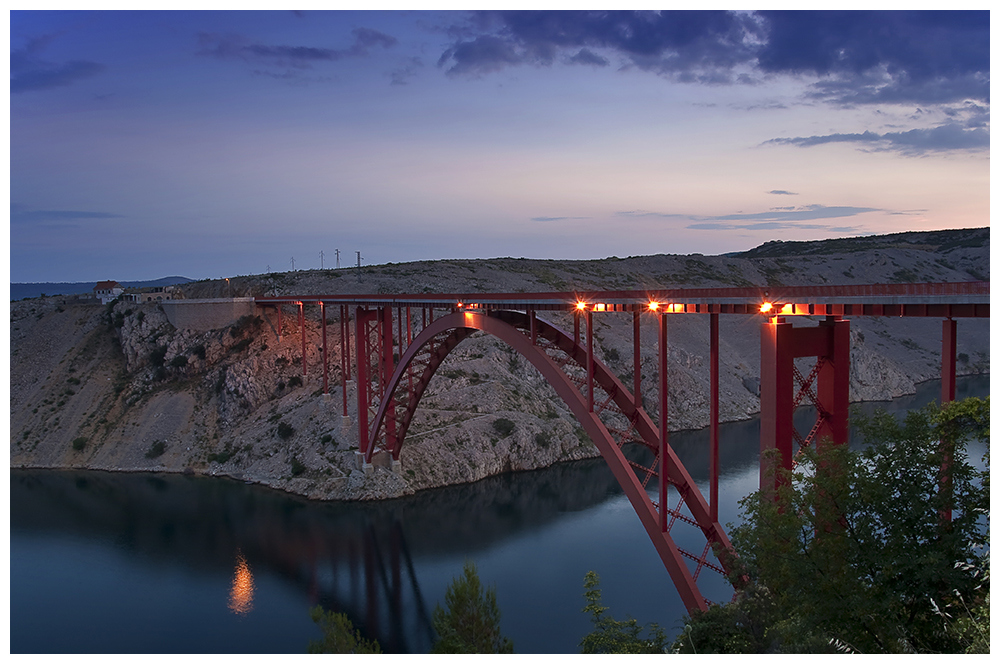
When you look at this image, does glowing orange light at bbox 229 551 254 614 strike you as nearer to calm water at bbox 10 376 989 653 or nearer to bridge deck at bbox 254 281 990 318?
calm water at bbox 10 376 989 653

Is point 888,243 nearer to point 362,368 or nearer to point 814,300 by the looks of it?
point 362,368

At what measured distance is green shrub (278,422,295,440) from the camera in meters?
45.2

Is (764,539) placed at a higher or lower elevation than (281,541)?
higher

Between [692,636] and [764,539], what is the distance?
2.33 meters

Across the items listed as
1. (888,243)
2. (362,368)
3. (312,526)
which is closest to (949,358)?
(312,526)

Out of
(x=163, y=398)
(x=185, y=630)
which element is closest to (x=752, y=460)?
(x=185, y=630)

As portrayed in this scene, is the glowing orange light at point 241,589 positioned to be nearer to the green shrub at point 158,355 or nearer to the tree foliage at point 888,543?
the tree foliage at point 888,543

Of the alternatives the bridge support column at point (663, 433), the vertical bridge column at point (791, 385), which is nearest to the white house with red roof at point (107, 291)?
the bridge support column at point (663, 433)

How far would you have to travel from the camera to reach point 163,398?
53.4m

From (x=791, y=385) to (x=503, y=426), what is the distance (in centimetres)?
3422

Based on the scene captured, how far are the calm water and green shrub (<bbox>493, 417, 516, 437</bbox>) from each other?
3035 millimetres

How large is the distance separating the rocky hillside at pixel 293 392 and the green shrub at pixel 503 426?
8cm

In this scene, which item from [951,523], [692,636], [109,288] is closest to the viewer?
[951,523]

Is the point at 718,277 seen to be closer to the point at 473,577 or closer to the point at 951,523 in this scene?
the point at 473,577
